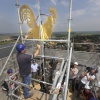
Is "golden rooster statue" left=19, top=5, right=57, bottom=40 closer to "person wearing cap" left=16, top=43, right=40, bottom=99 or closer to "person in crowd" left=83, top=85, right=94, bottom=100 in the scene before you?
"person wearing cap" left=16, top=43, right=40, bottom=99

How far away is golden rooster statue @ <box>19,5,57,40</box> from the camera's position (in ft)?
15.9

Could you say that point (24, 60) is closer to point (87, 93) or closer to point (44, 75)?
point (44, 75)

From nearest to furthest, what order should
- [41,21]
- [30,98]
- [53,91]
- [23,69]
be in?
[53,91] → [23,69] → [30,98] → [41,21]

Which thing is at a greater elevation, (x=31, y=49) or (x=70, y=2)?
(x=70, y=2)

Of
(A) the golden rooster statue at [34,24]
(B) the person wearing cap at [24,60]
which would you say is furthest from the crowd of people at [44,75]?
(A) the golden rooster statue at [34,24]

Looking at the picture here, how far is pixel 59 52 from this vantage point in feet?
31.3

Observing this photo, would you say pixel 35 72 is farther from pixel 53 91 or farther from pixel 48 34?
pixel 53 91

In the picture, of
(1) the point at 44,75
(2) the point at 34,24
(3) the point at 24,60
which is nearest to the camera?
(3) the point at 24,60

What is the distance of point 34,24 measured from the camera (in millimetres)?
4914

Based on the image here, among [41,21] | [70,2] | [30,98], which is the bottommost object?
[30,98]

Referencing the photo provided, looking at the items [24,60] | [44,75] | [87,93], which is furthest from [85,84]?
[24,60]

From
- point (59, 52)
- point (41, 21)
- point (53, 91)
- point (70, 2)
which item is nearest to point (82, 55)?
point (59, 52)

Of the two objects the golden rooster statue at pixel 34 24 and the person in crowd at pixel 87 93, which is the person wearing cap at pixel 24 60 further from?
the person in crowd at pixel 87 93

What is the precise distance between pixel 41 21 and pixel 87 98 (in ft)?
10.3
